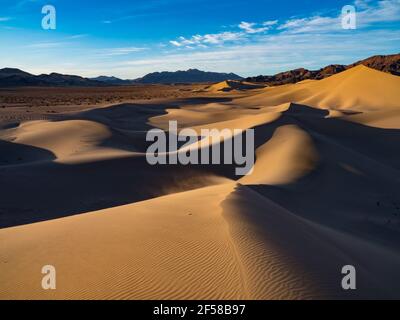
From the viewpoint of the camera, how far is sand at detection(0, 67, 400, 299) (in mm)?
4707

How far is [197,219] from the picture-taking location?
23.0ft

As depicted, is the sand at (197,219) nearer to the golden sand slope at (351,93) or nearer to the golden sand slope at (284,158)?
the golden sand slope at (284,158)

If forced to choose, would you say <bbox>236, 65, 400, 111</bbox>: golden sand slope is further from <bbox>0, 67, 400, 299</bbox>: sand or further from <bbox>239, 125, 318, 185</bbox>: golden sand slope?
<bbox>239, 125, 318, 185</bbox>: golden sand slope

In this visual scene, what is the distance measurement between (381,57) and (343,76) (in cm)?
5664

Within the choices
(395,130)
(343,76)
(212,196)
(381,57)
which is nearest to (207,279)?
(212,196)

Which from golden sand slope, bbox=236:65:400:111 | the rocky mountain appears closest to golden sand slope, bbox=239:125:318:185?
golden sand slope, bbox=236:65:400:111

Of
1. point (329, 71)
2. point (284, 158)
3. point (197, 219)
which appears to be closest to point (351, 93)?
point (284, 158)

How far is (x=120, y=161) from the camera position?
14.9 metres

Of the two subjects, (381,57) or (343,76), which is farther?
(381,57)

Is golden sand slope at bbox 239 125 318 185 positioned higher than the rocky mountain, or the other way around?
the rocky mountain

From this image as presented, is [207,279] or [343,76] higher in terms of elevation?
[343,76]

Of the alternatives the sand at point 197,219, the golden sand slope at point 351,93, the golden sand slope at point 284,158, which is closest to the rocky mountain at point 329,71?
the golden sand slope at point 351,93

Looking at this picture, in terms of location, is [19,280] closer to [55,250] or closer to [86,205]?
[55,250]

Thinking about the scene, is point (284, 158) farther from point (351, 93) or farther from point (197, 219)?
point (351, 93)
